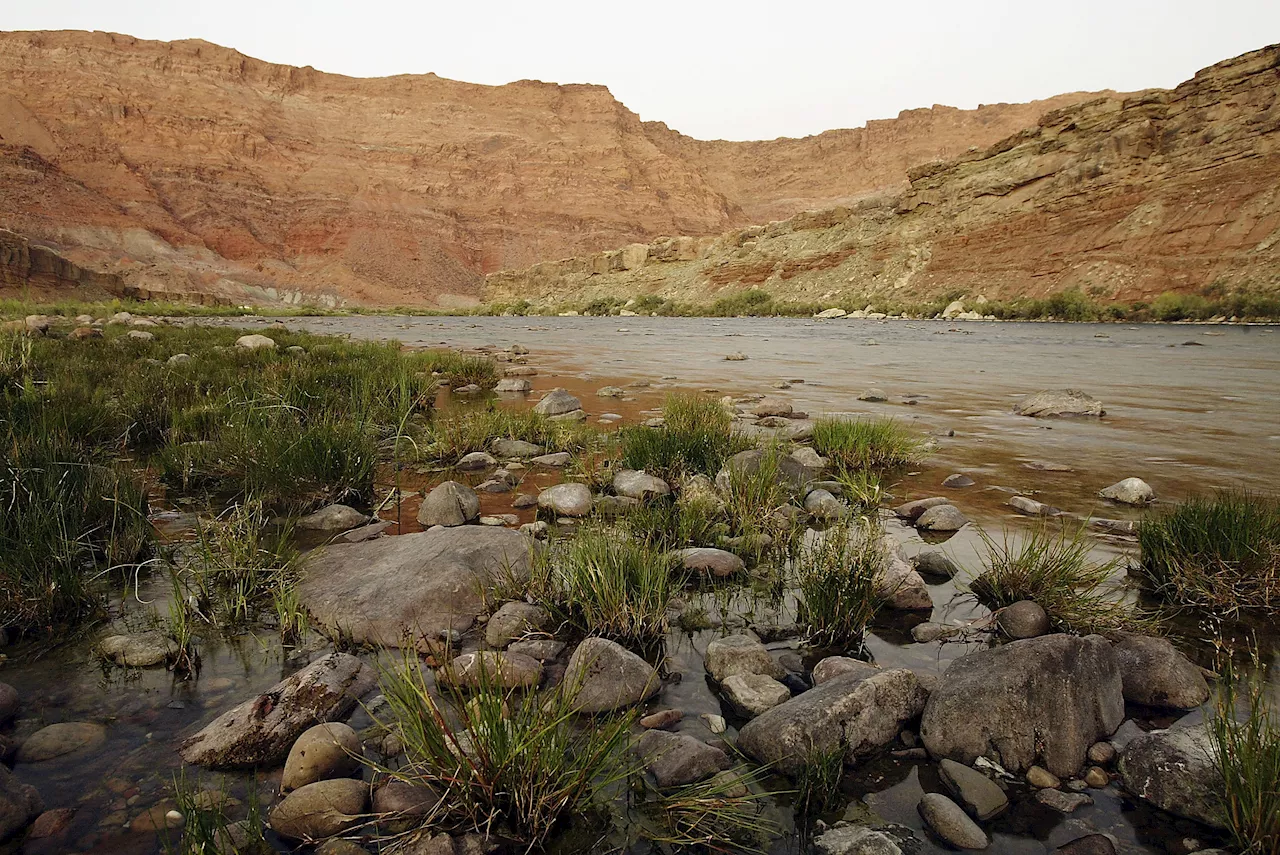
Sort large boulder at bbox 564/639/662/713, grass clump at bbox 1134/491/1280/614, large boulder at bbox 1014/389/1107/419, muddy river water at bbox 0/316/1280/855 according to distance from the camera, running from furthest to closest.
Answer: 1. large boulder at bbox 1014/389/1107/419
2. grass clump at bbox 1134/491/1280/614
3. large boulder at bbox 564/639/662/713
4. muddy river water at bbox 0/316/1280/855

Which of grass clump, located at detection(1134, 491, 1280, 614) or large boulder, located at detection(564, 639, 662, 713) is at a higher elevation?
grass clump, located at detection(1134, 491, 1280, 614)

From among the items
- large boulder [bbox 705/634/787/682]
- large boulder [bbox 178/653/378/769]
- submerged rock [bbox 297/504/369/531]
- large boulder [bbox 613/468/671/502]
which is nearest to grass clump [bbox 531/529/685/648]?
large boulder [bbox 705/634/787/682]

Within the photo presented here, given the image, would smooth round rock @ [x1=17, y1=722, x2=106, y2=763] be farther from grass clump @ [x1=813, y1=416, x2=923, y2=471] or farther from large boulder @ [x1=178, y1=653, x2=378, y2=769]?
grass clump @ [x1=813, y1=416, x2=923, y2=471]

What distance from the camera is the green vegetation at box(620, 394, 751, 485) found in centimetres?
496

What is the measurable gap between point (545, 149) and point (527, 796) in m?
129

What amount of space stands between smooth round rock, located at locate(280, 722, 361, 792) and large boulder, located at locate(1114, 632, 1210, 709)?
2490 mm

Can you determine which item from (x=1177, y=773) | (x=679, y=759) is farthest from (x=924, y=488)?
(x=679, y=759)

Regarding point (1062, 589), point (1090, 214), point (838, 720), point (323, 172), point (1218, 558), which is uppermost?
point (323, 172)

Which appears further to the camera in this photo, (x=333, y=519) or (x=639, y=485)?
(x=639, y=485)

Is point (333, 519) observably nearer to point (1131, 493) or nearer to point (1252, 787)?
point (1252, 787)

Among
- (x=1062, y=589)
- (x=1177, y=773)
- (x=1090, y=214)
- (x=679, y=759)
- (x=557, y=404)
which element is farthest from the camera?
(x=1090, y=214)

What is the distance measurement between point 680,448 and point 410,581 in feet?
8.22

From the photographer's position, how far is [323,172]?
331 ft

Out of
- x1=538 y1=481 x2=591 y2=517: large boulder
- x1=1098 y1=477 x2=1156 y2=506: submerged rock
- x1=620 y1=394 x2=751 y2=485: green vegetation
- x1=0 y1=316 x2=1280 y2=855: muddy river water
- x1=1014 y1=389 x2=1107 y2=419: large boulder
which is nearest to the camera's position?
x1=0 y1=316 x2=1280 y2=855: muddy river water
